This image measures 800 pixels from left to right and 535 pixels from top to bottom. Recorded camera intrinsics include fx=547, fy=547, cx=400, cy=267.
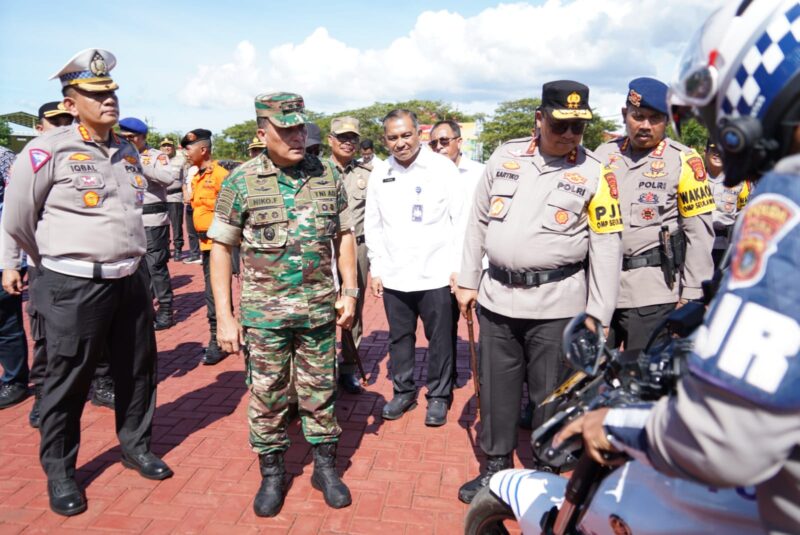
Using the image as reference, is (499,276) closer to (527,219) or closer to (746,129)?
(527,219)

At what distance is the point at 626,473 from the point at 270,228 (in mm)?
1965

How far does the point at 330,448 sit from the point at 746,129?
2651mm

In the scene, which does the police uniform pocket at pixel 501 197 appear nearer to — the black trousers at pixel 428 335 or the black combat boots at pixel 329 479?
the black trousers at pixel 428 335

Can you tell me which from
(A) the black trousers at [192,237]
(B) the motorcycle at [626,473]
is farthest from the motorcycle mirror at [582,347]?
(A) the black trousers at [192,237]

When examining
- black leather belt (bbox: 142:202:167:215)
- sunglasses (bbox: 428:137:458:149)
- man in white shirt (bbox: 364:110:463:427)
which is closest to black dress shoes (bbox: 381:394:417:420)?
man in white shirt (bbox: 364:110:463:427)

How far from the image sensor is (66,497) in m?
2.89

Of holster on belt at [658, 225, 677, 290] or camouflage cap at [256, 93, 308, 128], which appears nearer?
camouflage cap at [256, 93, 308, 128]

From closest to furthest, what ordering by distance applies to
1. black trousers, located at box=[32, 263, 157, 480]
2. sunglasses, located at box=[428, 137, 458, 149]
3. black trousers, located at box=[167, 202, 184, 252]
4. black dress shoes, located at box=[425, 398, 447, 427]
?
black trousers, located at box=[32, 263, 157, 480] < black dress shoes, located at box=[425, 398, 447, 427] < sunglasses, located at box=[428, 137, 458, 149] < black trousers, located at box=[167, 202, 184, 252]

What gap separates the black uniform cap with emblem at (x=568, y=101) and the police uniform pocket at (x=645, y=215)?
3.07ft

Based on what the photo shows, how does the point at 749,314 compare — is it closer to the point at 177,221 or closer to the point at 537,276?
the point at 537,276

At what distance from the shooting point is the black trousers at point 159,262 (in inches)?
236

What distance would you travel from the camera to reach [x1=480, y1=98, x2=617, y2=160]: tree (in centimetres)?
6681

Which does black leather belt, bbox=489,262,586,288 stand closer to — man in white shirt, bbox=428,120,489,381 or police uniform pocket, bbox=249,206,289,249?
police uniform pocket, bbox=249,206,289,249

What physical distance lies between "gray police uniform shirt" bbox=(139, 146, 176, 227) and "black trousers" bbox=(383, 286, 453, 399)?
119 inches
